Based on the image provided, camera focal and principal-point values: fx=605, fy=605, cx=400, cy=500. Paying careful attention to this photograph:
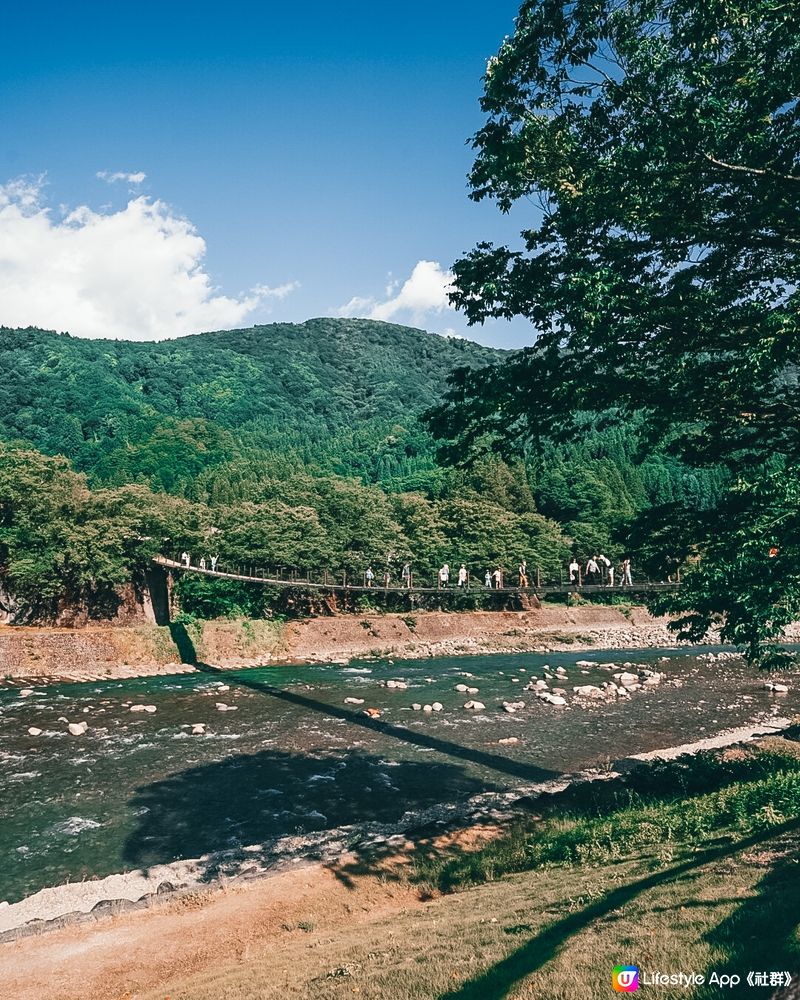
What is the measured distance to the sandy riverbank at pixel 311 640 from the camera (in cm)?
2734

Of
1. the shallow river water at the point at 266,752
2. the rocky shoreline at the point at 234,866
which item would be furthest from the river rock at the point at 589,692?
the rocky shoreline at the point at 234,866

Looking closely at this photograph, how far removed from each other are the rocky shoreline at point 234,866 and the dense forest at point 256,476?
6.10 metres

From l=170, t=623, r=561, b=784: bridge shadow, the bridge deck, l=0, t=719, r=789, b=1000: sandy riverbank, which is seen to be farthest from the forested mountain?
l=0, t=719, r=789, b=1000: sandy riverbank

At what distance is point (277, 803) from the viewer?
469 inches

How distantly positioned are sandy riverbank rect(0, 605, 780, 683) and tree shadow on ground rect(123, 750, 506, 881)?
50.0 ft

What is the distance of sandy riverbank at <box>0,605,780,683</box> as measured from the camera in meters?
27.3

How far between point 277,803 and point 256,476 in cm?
7552

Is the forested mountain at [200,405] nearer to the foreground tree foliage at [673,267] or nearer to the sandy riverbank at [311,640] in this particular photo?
the sandy riverbank at [311,640]

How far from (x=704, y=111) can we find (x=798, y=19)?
28.6 inches

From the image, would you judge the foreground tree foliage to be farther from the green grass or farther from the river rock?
the river rock

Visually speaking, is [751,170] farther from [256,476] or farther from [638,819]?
[256,476]

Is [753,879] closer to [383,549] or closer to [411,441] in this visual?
[383,549]

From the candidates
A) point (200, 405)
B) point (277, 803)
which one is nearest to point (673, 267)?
point (277, 803)

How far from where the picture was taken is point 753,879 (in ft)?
17.0
